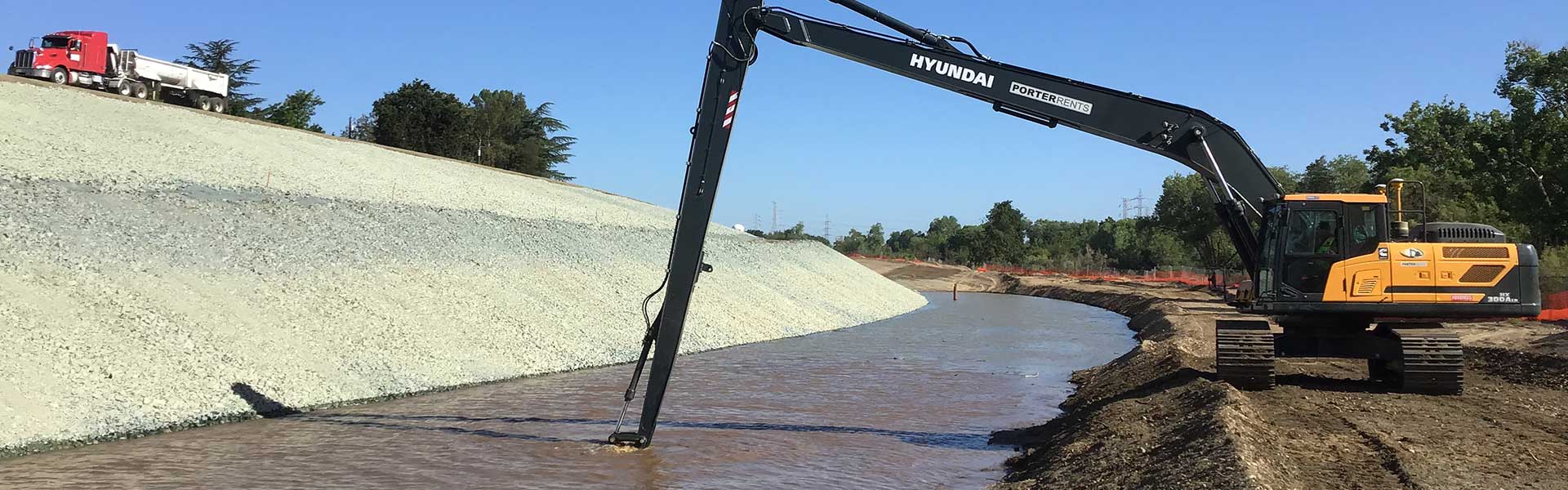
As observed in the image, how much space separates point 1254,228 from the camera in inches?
600

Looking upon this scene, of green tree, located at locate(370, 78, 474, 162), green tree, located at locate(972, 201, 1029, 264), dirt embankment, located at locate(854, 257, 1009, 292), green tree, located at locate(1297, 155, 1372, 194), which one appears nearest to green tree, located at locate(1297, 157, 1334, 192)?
green tree, located at locate(1297, 155, 1372, 194)

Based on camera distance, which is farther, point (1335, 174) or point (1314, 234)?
point (1335, 174)

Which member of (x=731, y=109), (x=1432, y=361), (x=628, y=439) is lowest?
(x=628, y=439)

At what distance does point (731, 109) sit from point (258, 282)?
12.1 m

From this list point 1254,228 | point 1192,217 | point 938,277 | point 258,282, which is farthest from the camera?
point 938,277

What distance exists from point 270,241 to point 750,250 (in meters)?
26.0

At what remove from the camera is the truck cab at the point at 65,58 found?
37.8 m

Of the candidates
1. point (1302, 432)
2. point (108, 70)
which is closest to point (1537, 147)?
point (1302, 432)

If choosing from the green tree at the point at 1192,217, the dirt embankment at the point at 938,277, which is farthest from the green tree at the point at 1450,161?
the dirt embankment at the point at 938,277

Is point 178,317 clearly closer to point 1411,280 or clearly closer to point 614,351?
point 614,351

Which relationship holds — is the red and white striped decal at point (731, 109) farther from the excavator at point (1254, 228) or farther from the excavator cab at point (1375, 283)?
the excavator cab at point (1375, 283)

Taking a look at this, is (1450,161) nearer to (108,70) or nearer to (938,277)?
(938,277)

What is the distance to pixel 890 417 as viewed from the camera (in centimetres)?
1712

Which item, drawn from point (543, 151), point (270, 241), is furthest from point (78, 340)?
point (543, 151)
